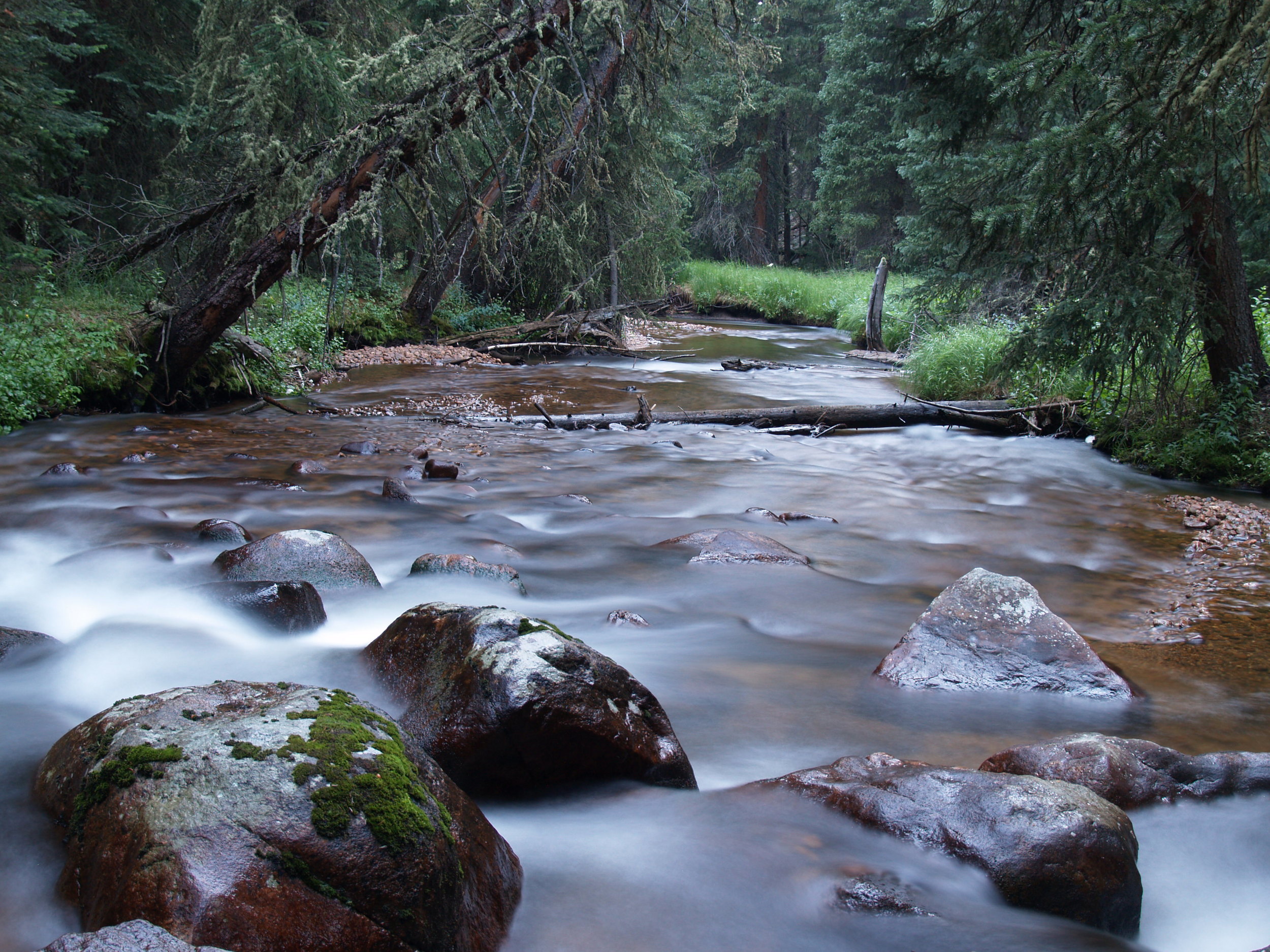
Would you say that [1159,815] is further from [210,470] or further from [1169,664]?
[210,470]

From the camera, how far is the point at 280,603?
390 centimetres

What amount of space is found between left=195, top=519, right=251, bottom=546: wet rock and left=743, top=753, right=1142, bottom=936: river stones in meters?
3.97

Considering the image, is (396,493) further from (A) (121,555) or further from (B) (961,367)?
(B) (961,367)

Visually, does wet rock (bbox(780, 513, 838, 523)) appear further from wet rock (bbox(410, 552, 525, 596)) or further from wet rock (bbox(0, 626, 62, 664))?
wet rock (bbox(0, 626, 62, 664))

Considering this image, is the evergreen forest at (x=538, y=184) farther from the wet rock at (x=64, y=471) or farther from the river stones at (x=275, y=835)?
the river stones at (x=275, y=835)

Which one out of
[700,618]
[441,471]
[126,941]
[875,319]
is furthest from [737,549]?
[875,319]

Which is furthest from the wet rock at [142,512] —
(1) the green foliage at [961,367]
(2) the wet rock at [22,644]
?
(1) the green foliage at [961,367]

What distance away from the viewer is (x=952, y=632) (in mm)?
4004

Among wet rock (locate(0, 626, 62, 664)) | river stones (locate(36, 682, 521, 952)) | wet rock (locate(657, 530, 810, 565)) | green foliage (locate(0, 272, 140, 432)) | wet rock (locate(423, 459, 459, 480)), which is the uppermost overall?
green foliage (locate(0, 272, 140, 432))

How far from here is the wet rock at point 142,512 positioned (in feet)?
18.9

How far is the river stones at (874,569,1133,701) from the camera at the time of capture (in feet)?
12.5

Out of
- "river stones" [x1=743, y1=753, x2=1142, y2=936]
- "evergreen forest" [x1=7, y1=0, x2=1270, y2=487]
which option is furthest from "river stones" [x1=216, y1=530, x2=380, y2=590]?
"evergreen forest" [x1=7, y1=0, x2=1270, y2=487]

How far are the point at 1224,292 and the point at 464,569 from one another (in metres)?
7.63

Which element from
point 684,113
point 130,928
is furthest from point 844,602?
point 684,113
